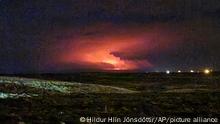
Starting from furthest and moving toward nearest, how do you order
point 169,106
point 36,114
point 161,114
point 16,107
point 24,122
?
1. point 169,106
2. point 16,107
3. point 161,114
4. point 36,114
5. point 24,122

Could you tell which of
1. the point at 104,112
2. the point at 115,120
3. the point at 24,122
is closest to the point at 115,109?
the point at 104,112

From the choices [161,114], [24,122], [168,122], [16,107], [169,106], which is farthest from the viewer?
[169,106]

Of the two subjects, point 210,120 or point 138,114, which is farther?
point 138,114

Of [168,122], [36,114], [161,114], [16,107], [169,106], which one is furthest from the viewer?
[169,106]

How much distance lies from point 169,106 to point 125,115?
7.11 metres

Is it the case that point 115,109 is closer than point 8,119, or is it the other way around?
point 8,119

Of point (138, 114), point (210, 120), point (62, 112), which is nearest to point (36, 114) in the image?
point (62, 112)

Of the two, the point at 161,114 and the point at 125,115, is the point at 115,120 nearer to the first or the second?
the point at 125,115

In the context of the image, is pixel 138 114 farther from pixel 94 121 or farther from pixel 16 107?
pixel 16 107

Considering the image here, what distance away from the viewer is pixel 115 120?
75.8 feet

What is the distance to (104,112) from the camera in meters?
27.1

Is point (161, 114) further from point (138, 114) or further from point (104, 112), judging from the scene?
point (104, 112)

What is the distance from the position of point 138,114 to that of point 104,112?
82.8 inches

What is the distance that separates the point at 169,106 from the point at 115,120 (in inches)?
385
